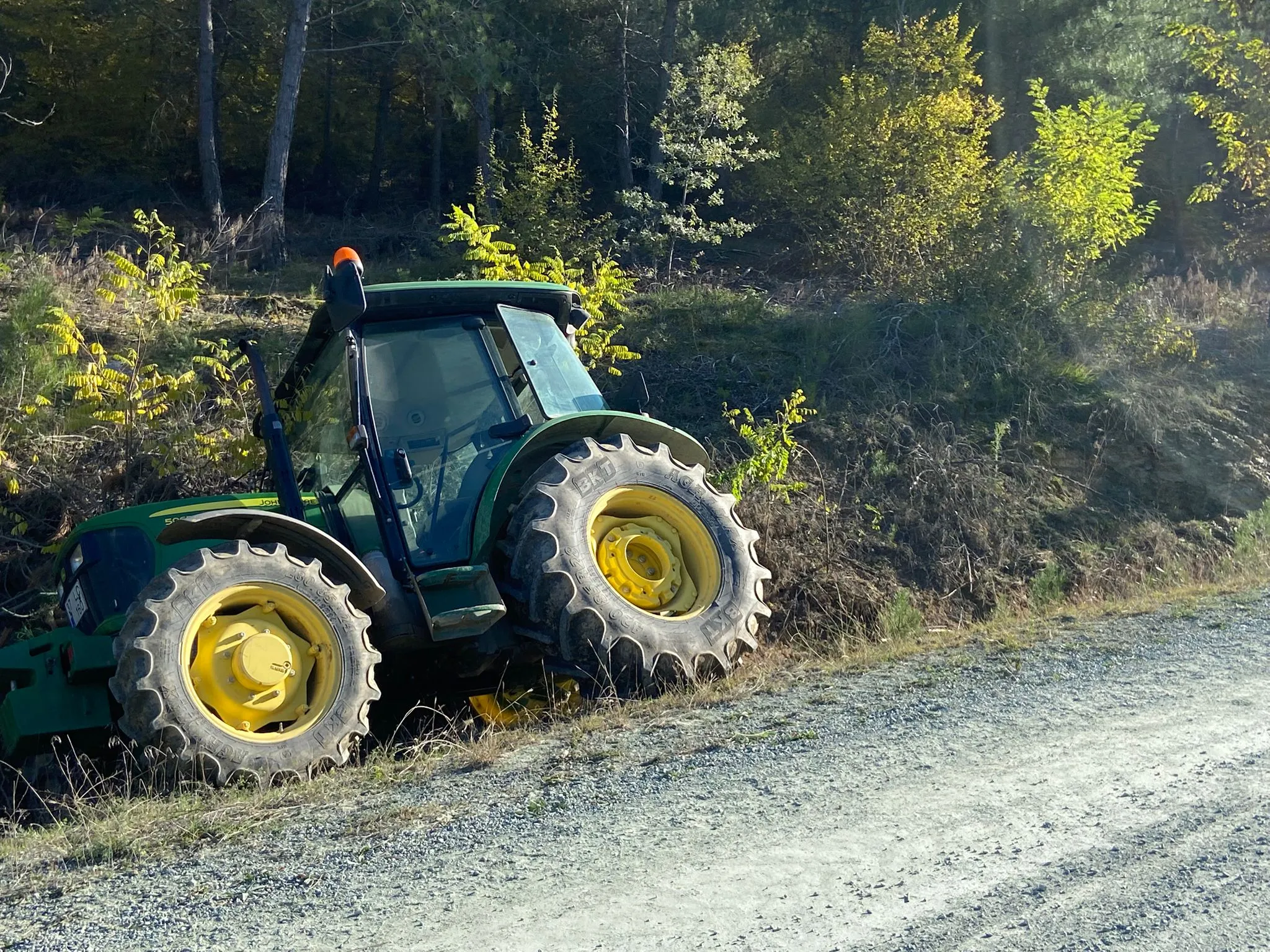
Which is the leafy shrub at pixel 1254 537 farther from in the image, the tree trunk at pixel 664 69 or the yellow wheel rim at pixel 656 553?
the tree trunk at pixel 664 69

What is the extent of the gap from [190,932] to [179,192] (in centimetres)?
2167

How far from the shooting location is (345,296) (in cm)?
580

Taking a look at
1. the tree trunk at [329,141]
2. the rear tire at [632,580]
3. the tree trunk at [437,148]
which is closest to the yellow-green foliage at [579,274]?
the rear tire at [632,580]

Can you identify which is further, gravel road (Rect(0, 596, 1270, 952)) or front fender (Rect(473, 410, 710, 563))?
front fender (Rect(473, 410, 710, 563))

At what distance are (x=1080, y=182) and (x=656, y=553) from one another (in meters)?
9.16

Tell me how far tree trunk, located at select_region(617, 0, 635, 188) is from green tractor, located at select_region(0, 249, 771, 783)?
13674 mm

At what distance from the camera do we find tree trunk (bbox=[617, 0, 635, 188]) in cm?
2006

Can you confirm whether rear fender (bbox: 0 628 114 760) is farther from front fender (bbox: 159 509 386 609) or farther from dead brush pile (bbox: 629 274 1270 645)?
dead brush pile (bbox: 629 274 1270 645)

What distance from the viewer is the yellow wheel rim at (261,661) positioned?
517cm

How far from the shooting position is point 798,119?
2028 cm

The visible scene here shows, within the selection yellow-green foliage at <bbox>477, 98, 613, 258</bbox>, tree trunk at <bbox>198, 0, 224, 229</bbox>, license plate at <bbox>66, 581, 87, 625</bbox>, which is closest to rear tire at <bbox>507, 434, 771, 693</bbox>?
license plate at <bbox>66, 581, 87, 625</bbox>

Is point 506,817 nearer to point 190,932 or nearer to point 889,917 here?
point 190,932

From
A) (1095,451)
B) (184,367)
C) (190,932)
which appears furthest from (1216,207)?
(190,932)

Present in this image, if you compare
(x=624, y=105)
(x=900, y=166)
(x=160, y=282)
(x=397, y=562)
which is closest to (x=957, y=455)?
(x=900, y=166)
